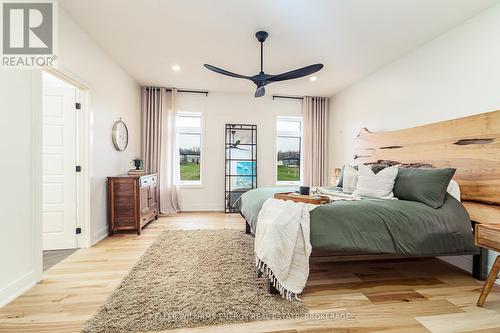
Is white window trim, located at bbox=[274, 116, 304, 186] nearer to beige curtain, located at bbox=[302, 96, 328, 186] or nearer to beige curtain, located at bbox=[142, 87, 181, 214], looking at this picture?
beige curtain, located at bbox=[302, 96, 328, 186]

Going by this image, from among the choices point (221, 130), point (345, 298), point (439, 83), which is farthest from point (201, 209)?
point (439, 83)

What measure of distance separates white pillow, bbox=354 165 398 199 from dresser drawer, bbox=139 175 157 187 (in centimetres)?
315

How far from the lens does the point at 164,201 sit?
4945 millimetres

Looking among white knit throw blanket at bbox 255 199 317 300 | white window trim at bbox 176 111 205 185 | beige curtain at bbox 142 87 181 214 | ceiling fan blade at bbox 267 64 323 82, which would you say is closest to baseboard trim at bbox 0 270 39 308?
white knit throw blanket at bbox 255 199 317 300

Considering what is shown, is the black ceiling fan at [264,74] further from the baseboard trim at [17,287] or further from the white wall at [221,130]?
the baseboard trim at [17,287]

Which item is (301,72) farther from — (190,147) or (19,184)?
(190,147)

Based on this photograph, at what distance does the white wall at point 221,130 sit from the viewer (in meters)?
5.21

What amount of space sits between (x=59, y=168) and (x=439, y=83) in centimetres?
493

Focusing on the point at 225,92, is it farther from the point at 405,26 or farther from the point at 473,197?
the point at 473,197

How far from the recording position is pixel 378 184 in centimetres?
267

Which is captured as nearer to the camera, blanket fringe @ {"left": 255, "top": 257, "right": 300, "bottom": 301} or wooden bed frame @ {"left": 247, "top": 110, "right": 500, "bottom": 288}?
blanket fringe @ {"left": 255, "top": 257, "right": 300, "bottom": 301}

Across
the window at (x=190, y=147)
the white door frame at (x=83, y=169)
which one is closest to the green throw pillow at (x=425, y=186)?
the white door frame at (x=83, y=169)

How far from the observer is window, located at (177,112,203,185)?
17.3 ft

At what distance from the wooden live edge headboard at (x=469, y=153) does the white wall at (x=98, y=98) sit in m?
4.33
